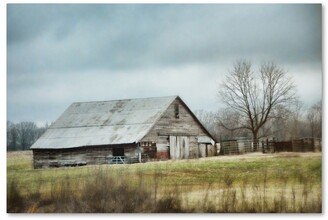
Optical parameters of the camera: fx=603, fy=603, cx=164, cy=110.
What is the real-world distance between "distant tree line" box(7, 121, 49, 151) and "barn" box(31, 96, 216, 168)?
9cm

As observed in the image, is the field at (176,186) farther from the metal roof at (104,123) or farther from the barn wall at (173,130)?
the metal roof at (104,123)

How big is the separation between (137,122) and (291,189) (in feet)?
7.65

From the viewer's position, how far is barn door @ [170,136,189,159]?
828 centimetres

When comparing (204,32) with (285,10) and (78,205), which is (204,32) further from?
(78,205)

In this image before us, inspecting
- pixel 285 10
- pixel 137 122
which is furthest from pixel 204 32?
A: pixel 137 122

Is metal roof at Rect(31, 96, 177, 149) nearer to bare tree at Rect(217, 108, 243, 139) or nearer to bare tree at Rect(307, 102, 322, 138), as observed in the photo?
bare tree at Rect(217, 108, 243, 139)

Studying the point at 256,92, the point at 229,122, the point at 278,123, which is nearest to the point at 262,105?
the point at 256,92

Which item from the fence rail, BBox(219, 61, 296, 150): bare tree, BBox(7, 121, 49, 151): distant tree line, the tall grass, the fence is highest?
BBox(219, 61, 296, 150): bare tree

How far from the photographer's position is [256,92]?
7867 mm

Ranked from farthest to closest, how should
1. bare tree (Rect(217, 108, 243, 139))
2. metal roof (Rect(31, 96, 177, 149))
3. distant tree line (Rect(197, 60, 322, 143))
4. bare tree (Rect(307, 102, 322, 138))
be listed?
metal roof (Rect(31, 96, 177, 149)) < bare tree (Rect(217, 108, 243, 139)) < distant tree line (Rect(197, 60, 322, 143)) < bare tree (Rect(307, 102, 322, 138))

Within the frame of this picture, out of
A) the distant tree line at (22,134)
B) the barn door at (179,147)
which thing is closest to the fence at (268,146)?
the barn door at (179,147)

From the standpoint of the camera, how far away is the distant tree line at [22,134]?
793cm

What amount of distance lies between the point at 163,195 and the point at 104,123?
136 centimetres

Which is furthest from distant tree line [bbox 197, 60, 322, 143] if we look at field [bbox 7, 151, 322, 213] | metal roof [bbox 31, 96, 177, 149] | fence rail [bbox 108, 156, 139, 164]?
fence rail [bbox 108, 156, 139, 164]
